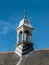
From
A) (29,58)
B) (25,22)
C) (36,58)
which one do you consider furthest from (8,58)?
(25,22)

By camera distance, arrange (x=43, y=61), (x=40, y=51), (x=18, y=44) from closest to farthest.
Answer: (x=43, y=61) < (x=40, y=51) < (x=18, y=44)

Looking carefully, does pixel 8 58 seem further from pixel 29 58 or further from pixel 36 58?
pixel 36 58

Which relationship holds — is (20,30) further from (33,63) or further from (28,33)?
(33,63)

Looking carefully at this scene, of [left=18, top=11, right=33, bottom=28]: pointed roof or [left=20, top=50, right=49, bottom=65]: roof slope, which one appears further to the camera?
[left=18, top=11, right=33, bottom=28]: pointed roof

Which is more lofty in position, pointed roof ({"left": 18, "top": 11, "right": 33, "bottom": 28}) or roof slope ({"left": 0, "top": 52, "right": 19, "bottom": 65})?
pointed roof ({"left": 18, "top": 11, "right": 33, "bottom": 28})

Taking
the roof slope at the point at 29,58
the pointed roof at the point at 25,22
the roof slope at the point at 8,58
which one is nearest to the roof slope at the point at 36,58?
the roof slope at the point at 29,58

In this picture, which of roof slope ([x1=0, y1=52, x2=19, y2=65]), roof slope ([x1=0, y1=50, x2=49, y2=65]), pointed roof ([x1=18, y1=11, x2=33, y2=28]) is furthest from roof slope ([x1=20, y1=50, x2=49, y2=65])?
pointed roof ([x1=18, y1=11, x2=33, y2=28])

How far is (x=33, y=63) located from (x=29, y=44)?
5525mm

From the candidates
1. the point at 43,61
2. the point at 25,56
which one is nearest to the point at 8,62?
the point at 25,56

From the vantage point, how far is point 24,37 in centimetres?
4331

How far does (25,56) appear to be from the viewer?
39719 mm

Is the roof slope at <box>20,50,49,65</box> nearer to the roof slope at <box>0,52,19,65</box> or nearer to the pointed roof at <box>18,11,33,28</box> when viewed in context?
the roof slope at <box>0,52,19,65</box>

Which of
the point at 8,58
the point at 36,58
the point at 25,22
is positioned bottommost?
the point at 36,58

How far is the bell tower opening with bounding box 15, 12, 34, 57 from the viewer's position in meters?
41.3
